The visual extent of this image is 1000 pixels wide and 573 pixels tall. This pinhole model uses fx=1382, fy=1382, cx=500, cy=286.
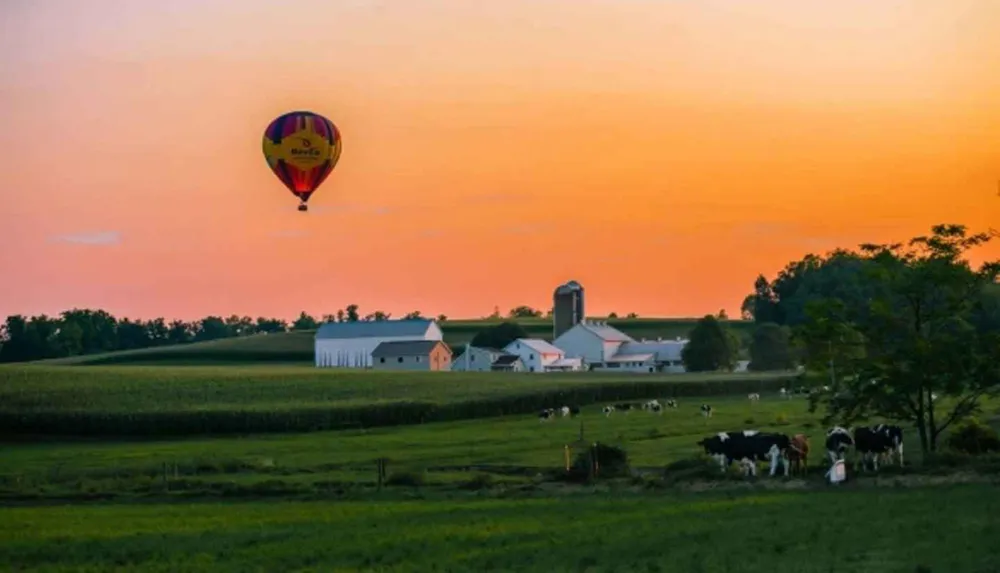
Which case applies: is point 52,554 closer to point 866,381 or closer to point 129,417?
point 866,381

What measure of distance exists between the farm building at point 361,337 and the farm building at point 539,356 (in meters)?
10.4

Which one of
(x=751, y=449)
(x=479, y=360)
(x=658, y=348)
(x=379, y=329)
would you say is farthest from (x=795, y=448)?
(x=658, y=348)

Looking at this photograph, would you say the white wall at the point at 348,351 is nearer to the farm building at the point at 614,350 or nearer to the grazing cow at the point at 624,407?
the farm building at the point at 614,350

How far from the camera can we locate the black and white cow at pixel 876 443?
129ft

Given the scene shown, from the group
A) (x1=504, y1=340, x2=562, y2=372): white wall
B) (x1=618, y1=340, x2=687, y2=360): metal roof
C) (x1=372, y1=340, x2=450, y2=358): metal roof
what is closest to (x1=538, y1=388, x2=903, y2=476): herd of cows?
(x1=372, y1=340, x2=450, y2=358): metal roof

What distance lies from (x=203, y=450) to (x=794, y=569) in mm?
40465

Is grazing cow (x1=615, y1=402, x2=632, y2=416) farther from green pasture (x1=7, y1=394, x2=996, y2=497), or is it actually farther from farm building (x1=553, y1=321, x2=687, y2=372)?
farm building (x1=553, y1=321, x2=687, y2=372)

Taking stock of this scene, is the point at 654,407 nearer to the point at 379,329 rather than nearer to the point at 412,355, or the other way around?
the point at 412,355

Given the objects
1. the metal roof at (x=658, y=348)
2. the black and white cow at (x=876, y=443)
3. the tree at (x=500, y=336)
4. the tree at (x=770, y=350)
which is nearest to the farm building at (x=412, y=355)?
the tree at (x=500, y=336)

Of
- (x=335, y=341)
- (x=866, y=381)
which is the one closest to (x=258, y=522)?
(x=866, y=381)

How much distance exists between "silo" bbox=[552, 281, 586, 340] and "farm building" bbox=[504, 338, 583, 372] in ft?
69.1

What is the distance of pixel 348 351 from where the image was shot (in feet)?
503

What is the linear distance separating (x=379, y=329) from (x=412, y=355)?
15485 millimetres

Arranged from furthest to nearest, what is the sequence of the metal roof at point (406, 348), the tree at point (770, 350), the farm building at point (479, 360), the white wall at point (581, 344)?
the white wall at point (581, 344), the farm building at point (479, 360), the metal roof at point (406, 348), the tree at point (770, 350)
